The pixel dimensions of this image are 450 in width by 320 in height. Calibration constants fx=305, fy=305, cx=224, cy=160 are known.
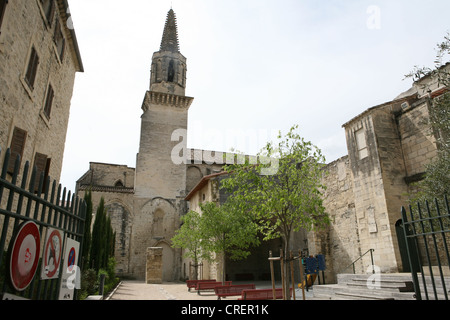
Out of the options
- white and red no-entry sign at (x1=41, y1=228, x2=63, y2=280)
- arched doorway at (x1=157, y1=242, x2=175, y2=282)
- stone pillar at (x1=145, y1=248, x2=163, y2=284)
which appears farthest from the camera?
arched doorway at (x1=157, y1=242, x2=175, y2=282)

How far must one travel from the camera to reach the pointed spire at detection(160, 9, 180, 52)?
32438mm

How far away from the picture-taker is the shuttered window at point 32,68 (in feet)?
30.5

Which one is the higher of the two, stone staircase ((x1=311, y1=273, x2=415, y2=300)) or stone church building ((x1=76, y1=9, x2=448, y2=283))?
stone church building ((x1=76, y1=9, x2=448, y2=283))

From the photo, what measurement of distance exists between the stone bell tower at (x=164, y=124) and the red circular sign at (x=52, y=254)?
26.4m

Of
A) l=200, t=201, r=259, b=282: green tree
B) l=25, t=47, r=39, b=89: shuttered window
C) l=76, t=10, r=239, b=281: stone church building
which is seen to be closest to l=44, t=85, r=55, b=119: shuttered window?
l=25, t=47, r=39, b=89: shuttered window

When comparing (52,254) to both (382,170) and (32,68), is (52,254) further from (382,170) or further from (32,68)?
(382,170)

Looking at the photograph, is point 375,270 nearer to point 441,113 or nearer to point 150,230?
point 441,113

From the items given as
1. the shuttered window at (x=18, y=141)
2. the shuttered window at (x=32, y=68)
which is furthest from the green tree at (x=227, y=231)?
the shuttered window at (x=32, y=68)

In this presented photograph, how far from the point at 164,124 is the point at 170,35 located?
1007cm

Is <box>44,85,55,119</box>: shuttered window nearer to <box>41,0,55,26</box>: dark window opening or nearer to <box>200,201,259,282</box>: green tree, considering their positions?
<box>41,0,55,26</box>: dark window opening

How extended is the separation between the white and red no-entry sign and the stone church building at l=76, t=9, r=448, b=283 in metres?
11.6

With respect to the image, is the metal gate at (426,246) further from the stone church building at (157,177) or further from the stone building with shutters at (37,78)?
the stone church building at (157,177)

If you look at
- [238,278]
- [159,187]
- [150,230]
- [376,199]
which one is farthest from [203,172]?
[376,199]
